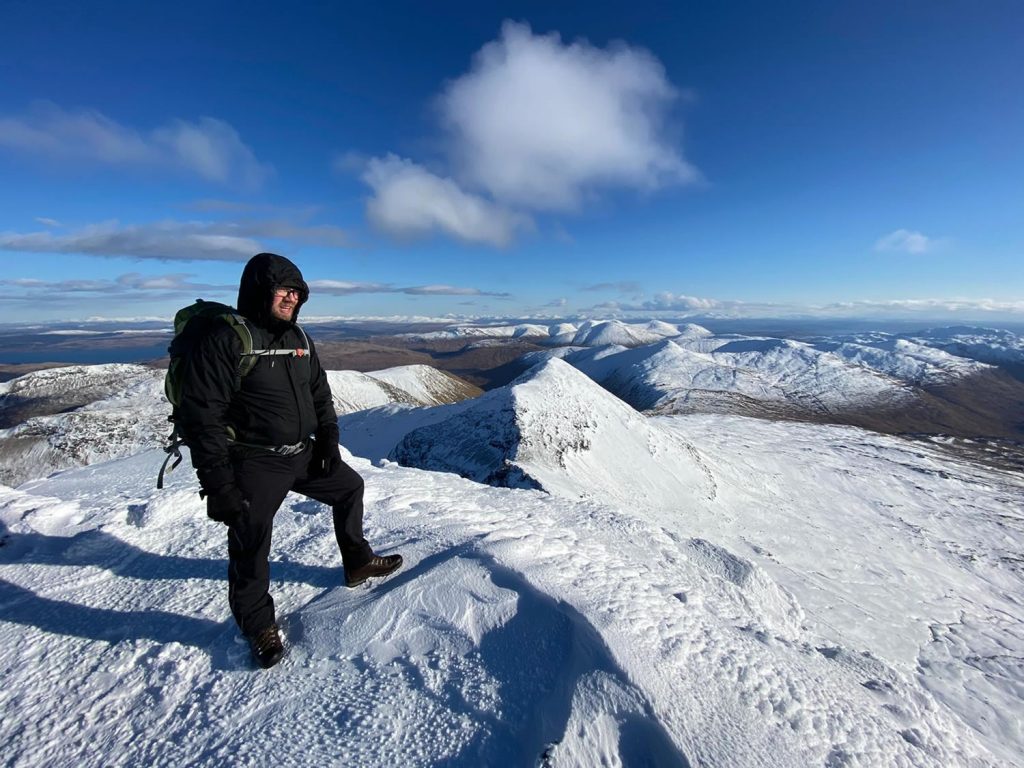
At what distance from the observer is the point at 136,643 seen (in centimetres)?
424

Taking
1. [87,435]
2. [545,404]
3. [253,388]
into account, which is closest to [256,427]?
[253,388]

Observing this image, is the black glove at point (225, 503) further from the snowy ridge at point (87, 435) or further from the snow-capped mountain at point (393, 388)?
the snow-capped mountain at point (393, 388)

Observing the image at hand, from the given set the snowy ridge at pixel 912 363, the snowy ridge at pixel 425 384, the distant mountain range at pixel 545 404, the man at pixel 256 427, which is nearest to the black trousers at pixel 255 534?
the man at pixel 256 427

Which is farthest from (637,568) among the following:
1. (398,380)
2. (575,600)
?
(398,380)

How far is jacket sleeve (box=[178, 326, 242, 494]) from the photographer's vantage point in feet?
12.5

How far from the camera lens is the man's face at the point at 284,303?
14.3 ft

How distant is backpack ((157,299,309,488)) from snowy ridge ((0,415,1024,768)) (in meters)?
2.18

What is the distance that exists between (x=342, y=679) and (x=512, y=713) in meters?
1.50

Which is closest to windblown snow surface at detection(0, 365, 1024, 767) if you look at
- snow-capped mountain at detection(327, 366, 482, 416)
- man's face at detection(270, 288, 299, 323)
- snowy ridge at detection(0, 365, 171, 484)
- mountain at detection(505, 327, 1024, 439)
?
man's face at detection(270, 288, 299, 323)

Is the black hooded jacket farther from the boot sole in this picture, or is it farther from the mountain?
the mountain

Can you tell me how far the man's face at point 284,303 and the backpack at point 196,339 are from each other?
294 mm

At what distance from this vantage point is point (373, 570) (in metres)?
5.28

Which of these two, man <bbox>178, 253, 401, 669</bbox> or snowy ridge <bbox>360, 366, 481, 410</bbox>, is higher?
man <bbox>178, 253, 401, 669</bbox>

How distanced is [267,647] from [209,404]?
2.27 meters
